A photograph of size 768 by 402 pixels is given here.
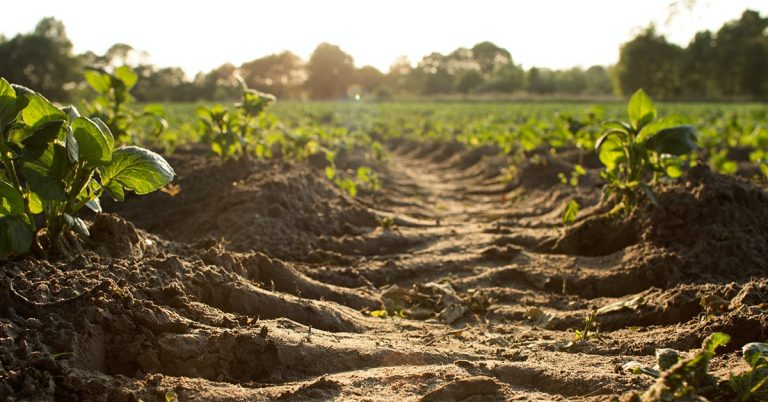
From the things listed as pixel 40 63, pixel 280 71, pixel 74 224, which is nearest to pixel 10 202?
pixel 74 224

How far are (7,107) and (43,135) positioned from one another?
223mm

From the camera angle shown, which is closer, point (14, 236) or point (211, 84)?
point (14, 236)

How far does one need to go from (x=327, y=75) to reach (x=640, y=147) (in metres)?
77.1

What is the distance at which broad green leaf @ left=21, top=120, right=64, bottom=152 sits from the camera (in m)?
2.60

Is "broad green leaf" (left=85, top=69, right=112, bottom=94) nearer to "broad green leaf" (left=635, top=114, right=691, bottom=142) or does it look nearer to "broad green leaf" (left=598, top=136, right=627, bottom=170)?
"broad green leaf" (left=598, top=136, right=627, bottom=170)

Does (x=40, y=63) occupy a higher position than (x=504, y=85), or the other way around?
(x=40, y=63)

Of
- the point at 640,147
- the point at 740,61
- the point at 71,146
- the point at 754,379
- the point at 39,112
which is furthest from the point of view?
the point at 740,61

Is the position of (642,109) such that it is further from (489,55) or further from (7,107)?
(489,55)

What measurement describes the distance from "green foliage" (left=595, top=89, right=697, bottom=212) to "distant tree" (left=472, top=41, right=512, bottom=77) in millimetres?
111265

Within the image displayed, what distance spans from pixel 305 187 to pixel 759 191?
13.4ft

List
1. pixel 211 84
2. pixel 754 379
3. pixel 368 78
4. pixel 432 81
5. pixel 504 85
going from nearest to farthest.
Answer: pixel 754 379 < pixel 211 84 < pixel 504 85 < pixel 432 81 < pixel 368 78

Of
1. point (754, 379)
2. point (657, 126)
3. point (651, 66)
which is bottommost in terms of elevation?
point (754, 379)

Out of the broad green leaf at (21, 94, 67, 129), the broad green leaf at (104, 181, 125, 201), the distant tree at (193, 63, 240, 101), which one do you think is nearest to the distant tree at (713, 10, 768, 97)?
the distant tree at (193, 63, 240, 101)

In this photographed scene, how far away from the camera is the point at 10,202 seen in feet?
8.35
